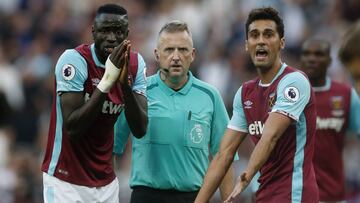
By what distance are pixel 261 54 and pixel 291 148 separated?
818 mm

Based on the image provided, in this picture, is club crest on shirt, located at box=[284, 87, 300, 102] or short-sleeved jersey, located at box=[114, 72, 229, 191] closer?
club crest on shirt, located at box=[284, 87, 300, 102]

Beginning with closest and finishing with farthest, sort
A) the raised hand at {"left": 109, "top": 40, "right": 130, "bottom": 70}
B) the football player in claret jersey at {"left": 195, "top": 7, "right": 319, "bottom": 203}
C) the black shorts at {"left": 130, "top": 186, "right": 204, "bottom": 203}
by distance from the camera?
the football player in claret jersey at {"left": 195, "top": 7, "right": 319, "bottom": 203}
the raised hand at {"left": 109, "top": 40, "right": 130, "bottom": 70}
the black shorts at {"left": 130, "top": 186, "right": 204, "bottom": 203}

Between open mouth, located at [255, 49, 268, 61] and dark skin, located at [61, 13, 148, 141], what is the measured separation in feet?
3.38

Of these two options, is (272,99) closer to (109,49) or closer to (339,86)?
(109,49)

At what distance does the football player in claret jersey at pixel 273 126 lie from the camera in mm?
7949

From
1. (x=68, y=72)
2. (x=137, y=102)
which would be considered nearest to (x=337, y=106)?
(x=137, y=102)

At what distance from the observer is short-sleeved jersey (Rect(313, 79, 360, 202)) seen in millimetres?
10727

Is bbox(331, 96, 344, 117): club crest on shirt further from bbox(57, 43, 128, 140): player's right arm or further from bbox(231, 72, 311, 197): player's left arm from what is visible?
bbox(57, 43, 128, 140): player's right arm

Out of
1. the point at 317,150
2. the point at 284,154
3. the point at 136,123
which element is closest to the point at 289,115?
the point at 284,154

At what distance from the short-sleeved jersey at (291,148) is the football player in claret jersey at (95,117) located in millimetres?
1198

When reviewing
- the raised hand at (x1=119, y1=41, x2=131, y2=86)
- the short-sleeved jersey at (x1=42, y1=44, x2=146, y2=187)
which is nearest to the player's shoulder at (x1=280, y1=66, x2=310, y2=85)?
the raised hand at (x1=119, y1=41, x2=131, y2=86)

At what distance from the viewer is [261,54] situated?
8.34 metres

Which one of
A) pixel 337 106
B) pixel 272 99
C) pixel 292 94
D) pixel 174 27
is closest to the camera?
pixel 292 94

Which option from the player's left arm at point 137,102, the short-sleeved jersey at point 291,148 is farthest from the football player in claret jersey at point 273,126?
the player's left arm at point 137,102
